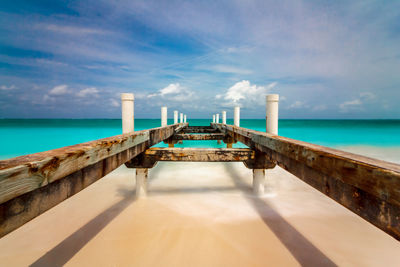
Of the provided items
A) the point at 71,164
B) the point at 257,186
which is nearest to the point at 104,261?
the point at 71,164

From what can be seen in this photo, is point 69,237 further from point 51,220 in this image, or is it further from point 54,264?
point 51,220

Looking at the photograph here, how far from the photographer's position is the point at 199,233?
323 centimetres

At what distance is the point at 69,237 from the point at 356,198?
380 centimetres

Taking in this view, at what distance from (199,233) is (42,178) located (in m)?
2.60

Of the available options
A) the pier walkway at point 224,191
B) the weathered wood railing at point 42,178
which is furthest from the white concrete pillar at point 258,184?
the weathered wood railing at point 42,178

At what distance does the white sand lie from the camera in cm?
268

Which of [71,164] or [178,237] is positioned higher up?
[71,164]

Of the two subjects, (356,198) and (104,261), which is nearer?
(356,198)

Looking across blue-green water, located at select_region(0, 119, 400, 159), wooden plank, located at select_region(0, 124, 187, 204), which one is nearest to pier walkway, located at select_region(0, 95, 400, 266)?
wooden plank, located at select_region(0, 124, 187, 204)

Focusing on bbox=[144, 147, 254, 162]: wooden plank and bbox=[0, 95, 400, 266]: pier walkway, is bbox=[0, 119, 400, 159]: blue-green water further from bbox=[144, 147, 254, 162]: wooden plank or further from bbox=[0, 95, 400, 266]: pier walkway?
bbox=[144, 147, 254, 162]: wooden plank

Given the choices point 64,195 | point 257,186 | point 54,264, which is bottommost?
point 54,264

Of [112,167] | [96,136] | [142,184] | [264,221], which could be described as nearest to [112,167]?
[112,167]

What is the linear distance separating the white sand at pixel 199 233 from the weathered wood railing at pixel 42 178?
5.14 feet

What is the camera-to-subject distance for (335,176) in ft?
4.92
